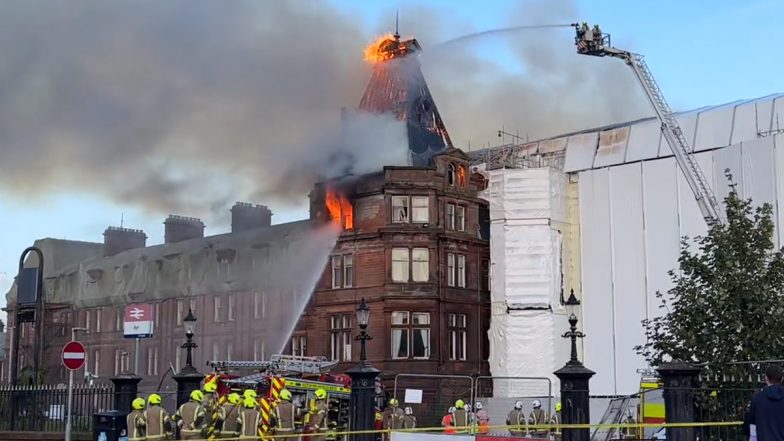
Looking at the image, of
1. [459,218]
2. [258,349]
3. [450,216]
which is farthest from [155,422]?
[258,349]

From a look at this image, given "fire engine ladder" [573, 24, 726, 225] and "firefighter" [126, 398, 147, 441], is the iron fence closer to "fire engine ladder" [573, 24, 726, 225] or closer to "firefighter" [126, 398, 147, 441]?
"firefighter" [126, 398, 147, 441]

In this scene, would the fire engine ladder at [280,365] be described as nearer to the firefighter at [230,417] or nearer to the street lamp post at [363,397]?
the firefighter at [230,417]

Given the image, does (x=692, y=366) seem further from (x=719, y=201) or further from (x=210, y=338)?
(x=210, y=338)

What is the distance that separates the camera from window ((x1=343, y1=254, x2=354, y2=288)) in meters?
44.3

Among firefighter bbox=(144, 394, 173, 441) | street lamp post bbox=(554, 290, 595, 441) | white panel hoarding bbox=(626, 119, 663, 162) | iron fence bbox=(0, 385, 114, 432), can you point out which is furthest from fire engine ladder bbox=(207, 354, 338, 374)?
white panel hoarding bbox=(626, 119, 663, 162)

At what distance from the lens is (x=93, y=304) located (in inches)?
2286

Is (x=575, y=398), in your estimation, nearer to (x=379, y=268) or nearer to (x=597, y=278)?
(x=379, y=268)

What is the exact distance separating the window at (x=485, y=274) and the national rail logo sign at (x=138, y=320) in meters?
14.7

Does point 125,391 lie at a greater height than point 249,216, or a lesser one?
lesser

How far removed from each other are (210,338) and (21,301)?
23.2m

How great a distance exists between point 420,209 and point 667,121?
35.2 feet

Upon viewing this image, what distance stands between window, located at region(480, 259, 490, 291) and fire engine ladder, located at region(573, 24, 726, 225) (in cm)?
991

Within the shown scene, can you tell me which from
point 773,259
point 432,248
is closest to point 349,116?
point 432,248

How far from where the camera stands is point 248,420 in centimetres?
2059
